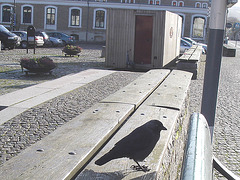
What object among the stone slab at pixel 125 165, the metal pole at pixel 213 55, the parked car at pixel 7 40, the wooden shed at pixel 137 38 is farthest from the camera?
the parked car at pixel 7 40

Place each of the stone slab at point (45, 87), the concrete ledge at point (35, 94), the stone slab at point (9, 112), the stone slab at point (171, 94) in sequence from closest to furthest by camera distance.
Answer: the stone slab at point (171, 94), the stone slab at point (9, 112), the concrete ledge at point (35, 94), the stone slab at point (45, 87)

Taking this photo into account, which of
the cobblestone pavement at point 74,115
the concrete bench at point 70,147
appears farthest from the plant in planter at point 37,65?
the concrete bench at point 70,147

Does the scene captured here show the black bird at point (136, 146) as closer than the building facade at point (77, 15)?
Yes

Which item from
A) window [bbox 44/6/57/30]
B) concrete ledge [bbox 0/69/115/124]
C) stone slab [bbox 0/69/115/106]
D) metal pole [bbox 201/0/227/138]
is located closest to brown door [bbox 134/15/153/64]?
stone slab [bbox 0/69/115/106]

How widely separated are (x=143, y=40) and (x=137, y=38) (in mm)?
266

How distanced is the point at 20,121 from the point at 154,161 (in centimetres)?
426

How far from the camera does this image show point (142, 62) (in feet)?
56.7

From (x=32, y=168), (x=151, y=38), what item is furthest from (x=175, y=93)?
(x=151, y=38)

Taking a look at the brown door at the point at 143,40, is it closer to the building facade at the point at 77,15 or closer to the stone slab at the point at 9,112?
the stone slab at the point at 9,112

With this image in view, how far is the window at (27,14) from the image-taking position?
181 feet

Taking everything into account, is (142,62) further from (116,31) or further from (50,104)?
(50,104)

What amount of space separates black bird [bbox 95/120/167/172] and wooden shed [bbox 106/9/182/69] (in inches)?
555

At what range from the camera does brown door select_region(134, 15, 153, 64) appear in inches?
660

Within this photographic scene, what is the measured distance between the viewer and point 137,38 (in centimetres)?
1698
